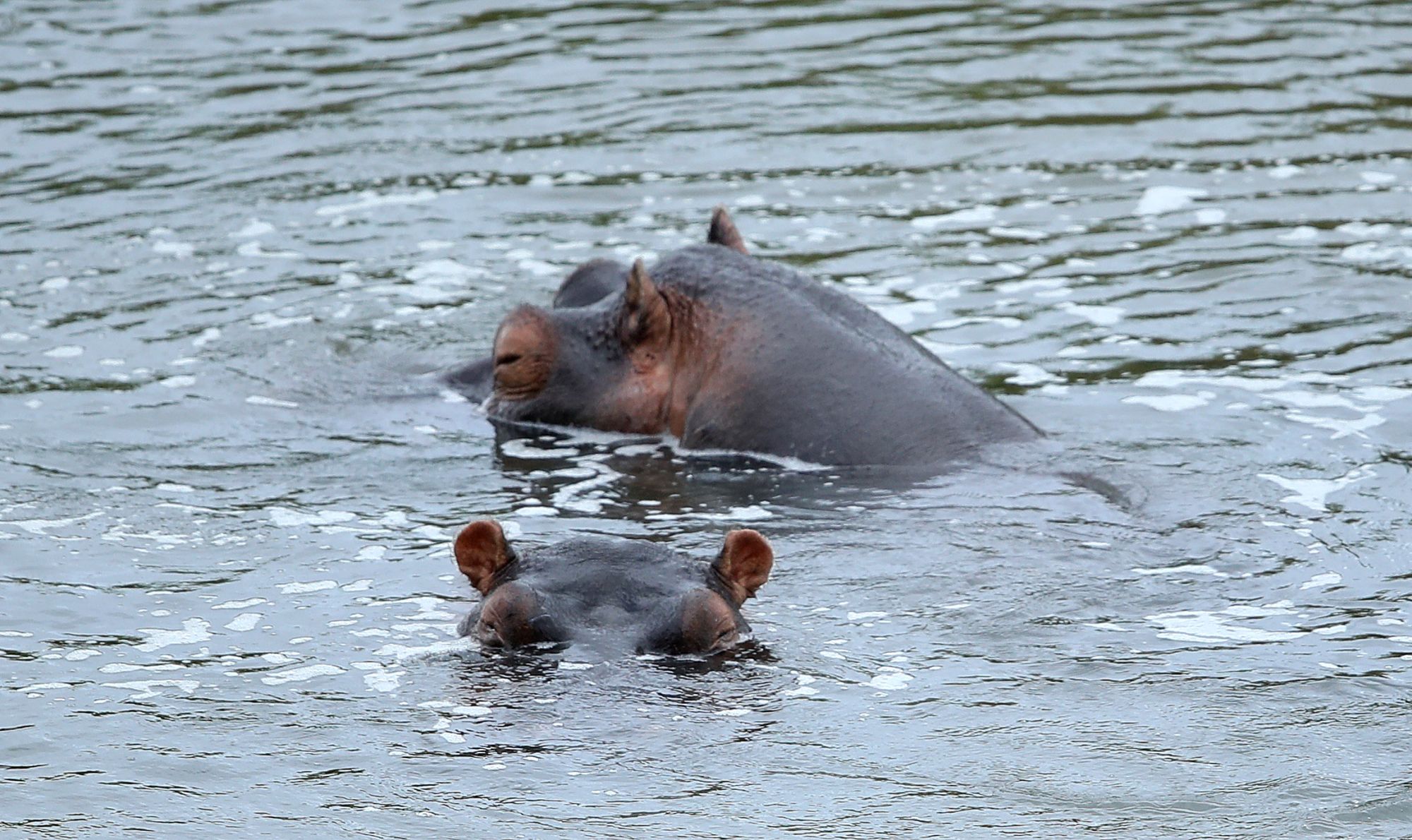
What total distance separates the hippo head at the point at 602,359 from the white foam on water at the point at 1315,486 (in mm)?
2137

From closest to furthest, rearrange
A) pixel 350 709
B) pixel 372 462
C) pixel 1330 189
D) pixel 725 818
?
pixel 725 818 < pixel 350 709 < pixel 372 462 < pixel 1330 189

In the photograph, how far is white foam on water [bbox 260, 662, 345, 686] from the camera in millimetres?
5871

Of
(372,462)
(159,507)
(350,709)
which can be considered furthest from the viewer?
(372,462)

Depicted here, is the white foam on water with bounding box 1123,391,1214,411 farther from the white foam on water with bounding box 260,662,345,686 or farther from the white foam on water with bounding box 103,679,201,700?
the white foam on water with bounding box 103,679,201,700

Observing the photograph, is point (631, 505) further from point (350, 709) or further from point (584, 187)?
point (584, 187)

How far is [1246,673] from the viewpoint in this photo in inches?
230

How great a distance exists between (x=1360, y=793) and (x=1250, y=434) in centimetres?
345

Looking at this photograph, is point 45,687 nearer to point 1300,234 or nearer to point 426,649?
point 426,649

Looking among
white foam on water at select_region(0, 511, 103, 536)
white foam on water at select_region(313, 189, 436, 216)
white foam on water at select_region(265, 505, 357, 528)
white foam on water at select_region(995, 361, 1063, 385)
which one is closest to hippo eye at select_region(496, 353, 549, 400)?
white foam on water at select_region(265, 505, 357, 528)

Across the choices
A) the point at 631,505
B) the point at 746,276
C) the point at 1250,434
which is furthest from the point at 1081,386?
the point at 631,505

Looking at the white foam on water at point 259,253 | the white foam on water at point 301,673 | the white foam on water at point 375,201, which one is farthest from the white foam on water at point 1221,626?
the white foam on water at point 375,201

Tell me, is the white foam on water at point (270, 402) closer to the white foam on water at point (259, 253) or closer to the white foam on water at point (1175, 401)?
the white foam on water at point (259, 253)

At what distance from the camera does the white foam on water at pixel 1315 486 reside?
24.4ft

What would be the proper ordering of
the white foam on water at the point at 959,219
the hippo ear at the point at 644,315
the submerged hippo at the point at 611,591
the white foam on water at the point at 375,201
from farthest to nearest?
1. the white foam on water at the point at 375,201
2. the white foam on water at the point at 959,219
3. the hippo ear at the point at 644,315
4. the submerged hippo at the point at 611,591
